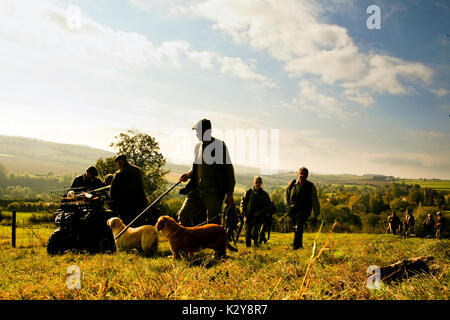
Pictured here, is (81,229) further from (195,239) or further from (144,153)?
(144,153)

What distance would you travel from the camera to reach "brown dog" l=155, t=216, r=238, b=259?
5566 millimetres

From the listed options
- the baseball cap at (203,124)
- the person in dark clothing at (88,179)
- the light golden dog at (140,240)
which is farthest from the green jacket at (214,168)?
the person in dark clothing at (88,179)

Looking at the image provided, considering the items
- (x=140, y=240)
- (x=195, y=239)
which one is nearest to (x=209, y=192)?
(x=195, y=239)

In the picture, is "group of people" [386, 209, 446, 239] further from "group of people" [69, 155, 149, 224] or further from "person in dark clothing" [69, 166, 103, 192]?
"person in dark clothing" [69, 166, 103, 192]

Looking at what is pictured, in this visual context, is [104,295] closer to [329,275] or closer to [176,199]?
[329,275]

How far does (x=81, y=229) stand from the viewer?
760 centimetres

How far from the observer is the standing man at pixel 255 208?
33.5 feet

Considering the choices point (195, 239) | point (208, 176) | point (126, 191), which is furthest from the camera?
point (126, 191)

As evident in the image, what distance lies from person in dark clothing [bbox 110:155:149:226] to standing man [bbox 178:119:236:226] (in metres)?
2.69

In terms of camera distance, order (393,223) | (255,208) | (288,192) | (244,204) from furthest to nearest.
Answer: (393,223) → (244,204) → (255,208) → (288,192)

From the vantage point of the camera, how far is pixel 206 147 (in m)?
6.58

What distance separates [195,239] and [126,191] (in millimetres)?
3990

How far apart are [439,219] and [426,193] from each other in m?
53.8
